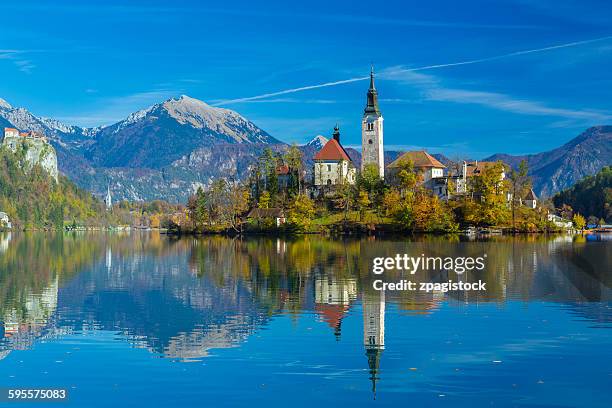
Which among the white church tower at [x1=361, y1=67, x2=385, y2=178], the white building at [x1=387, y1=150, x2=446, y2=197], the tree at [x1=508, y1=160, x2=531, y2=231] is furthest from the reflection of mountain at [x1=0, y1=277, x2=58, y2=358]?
the white church tower at [x1=361, y1=67, x2=385, y2=178]

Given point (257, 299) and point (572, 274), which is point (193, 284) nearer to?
point (257, 299)

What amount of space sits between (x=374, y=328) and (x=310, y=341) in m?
3.18

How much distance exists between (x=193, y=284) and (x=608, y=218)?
6591 inches

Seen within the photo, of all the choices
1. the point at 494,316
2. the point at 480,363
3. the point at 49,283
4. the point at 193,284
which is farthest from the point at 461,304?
the point at 49,283

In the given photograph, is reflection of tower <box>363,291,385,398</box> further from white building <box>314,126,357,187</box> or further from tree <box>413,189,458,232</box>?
white building <box>314,126,357,187</box>

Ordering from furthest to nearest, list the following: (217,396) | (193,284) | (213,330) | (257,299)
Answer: (193,284)
(257,299)
(213,330)
(217,396)

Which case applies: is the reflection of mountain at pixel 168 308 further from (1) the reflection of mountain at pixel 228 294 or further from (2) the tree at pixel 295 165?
(2) the tree at pixel 295 165

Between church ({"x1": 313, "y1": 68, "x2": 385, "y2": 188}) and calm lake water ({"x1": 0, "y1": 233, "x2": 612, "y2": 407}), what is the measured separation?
95886mm

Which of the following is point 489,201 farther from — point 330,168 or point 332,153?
point 332,153

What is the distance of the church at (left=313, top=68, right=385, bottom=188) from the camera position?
14550cm

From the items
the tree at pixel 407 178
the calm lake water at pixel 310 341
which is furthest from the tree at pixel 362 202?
the calm lake water at pixel 310 341

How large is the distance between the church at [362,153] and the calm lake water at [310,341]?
95.9 metres

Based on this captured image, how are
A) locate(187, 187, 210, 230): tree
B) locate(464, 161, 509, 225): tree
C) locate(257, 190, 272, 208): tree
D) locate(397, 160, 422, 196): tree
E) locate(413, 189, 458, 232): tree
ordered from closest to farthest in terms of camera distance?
locate(413, 189, 458, 232): tree, locate(464, 161, 509, 225): tree, locate(397, 160, 422, 196): tree, locate(257, 190, 272, 208): tree, locate(187, 187, 210, 230): tree

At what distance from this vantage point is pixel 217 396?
67.4 ft
